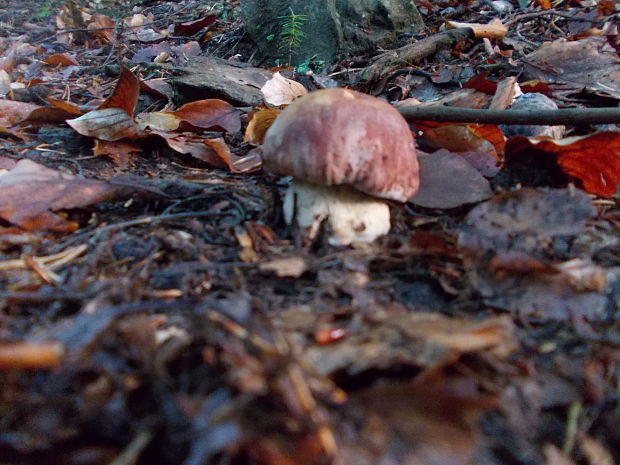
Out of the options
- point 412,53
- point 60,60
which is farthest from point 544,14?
point 60,60

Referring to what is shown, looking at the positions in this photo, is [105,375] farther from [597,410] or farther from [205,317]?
[597,410]

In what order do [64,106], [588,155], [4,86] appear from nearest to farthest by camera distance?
[588,155], [64,106], [4,86]

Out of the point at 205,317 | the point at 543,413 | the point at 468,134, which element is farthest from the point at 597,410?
the point at 468,134

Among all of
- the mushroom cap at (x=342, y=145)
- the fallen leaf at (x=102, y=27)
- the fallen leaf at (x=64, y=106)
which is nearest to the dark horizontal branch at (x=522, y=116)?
the mushroom cap at (x=342, y=145)

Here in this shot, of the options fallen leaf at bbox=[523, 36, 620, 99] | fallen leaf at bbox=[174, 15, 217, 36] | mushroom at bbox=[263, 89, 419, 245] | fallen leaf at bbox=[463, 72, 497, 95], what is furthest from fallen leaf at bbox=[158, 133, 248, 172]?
fallen leaf at bbox=[174, 15, 217, 36]

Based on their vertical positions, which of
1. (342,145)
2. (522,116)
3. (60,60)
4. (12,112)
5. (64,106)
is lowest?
(60,60)

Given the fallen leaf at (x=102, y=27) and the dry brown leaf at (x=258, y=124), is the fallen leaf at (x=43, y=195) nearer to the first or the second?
the dry brown leaf at (x=258, y=124)

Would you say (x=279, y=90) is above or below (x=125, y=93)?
below

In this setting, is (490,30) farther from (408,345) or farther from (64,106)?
(408,345)
